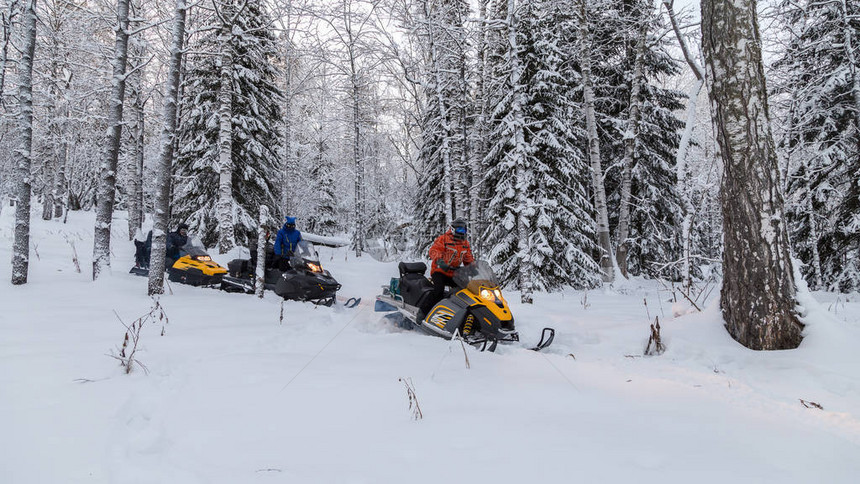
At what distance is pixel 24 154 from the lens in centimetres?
759

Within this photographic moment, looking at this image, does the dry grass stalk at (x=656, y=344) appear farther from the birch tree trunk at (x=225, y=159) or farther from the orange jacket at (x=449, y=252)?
the birch tree trunk at (x=225, y=159)

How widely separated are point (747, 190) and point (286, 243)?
7826mm

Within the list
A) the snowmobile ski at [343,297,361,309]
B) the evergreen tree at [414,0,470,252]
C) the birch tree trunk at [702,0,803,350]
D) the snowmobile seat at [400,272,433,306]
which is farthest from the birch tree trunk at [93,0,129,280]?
the birch tree trunk at [702,0,803,350]

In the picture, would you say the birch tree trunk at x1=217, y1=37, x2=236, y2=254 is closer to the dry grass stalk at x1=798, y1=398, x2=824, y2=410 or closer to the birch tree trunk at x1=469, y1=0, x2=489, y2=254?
the birch tree trunk at x1=469, y1=0, x2=489, y2=254

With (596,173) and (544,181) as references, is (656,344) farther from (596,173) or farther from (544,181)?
(596,173)

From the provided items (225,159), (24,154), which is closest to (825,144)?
(225,159)

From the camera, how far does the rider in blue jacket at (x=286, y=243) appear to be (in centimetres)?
884

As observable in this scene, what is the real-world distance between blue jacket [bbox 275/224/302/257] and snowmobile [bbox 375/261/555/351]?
3.53 m

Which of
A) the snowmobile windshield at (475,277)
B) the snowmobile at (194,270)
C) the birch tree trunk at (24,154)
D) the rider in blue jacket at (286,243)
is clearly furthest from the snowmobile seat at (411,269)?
the birch tree trunk at (24,154)

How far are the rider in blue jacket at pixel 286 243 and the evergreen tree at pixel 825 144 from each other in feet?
39.8

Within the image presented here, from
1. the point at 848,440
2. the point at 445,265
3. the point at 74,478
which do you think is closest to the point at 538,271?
the point at 445,265

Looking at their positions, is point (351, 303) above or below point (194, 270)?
below

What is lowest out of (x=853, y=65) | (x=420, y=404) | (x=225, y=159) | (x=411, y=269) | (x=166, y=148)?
(x=420, y=404)

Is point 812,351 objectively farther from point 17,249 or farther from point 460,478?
point 17,249
